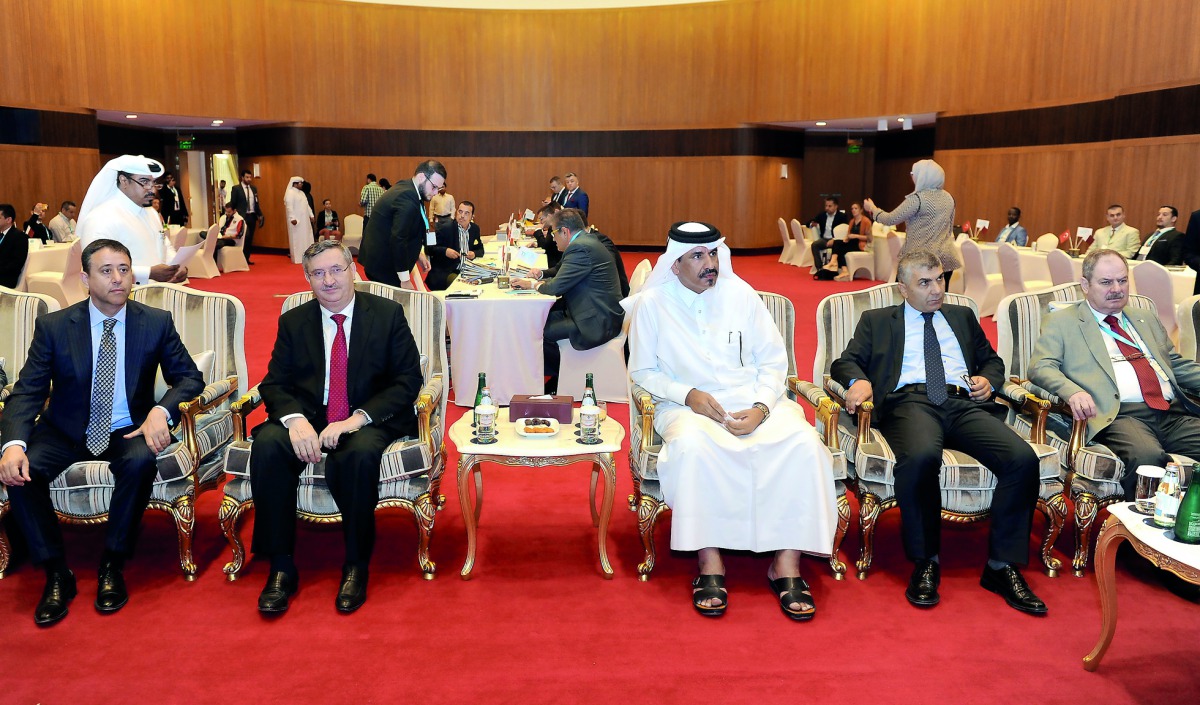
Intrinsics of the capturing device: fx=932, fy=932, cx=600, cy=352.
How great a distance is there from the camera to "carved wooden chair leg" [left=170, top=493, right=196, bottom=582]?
363 cm

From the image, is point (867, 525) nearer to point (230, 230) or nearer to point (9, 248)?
point (9, 248)

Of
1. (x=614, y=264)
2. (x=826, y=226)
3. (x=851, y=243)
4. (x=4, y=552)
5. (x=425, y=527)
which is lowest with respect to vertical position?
(x=4, y=552)

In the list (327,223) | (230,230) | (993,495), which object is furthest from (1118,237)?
(327,223)

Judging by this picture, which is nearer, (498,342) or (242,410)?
(242,410)

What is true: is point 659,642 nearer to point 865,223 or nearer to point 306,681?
point 306,681

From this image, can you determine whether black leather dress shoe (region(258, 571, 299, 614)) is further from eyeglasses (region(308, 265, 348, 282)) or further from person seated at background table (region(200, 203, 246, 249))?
person seated at background table (region(200, 203, 246, 249))

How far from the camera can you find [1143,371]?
3.98 metres

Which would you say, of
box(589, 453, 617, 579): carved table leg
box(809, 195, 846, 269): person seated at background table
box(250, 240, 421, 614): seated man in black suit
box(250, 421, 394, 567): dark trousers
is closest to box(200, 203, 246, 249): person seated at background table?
box(809, 195, 846, 269): person seated at background table

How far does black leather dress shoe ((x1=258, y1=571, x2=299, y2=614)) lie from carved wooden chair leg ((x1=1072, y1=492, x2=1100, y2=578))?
122 inches

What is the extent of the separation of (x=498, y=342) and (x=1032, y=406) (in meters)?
3.50

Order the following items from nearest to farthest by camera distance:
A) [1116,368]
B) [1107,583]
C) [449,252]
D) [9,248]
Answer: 1. [1107,583]
2. [1116,368]
3. [449,252]
4. [9,248]

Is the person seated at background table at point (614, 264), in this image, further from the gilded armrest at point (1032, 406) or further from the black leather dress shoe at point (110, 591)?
the black leather dress shoe at point (110, 591)

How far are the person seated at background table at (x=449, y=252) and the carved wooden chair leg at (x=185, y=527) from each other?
174 inches

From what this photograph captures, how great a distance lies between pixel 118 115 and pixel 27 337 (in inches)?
540
